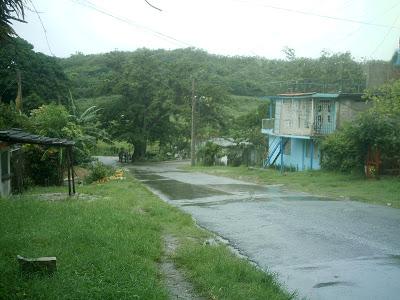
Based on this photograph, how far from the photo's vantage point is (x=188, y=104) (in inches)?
2164

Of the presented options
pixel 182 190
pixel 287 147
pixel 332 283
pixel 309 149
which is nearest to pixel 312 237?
pixel 332 283

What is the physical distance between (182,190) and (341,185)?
7.87 meters

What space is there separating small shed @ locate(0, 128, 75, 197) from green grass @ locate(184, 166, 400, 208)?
1108 cm

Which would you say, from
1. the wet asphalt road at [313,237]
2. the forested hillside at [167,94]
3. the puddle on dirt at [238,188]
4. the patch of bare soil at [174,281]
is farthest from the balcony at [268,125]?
the patch of bare soil at [174,281]

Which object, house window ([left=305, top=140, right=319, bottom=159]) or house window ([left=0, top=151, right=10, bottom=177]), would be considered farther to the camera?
house window ([left=305, top=140, right=319, bottom=159])

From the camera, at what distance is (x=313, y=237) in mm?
12297

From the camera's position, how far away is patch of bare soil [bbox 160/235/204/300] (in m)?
7.64

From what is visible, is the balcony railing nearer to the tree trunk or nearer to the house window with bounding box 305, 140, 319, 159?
the house window with bounding box 305, 140, 319, 159

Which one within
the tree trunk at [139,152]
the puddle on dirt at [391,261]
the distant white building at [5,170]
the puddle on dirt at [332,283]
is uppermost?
the distant white building at [5,170]

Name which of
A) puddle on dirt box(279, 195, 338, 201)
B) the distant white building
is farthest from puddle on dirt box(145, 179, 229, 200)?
the distant white building

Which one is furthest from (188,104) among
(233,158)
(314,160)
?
(314,160)

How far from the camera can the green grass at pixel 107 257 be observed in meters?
6.75

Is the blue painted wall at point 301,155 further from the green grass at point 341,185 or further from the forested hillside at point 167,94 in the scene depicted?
the forested hillside at point 167,94

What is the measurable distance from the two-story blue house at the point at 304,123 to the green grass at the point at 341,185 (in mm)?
5414
